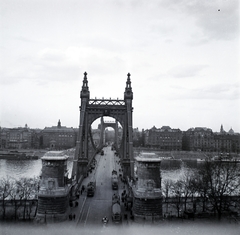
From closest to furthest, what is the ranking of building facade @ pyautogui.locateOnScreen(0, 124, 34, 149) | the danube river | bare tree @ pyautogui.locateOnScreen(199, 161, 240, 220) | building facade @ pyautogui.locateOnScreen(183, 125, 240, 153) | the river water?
bare tree @ pyautogui.locateOnScreen(199, 161, 240, 220)
the danube river
the river water
building facade @ pyautogui.locateOnScreen(183, 125, 240, 153)
building facade @ pyautogui.locateOnScreen(0, 124, 34, 149)

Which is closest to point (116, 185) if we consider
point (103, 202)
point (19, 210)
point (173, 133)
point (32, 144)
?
point (103, 202)

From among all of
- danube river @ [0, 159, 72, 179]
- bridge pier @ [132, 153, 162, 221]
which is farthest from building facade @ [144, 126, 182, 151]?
bridge pier @ [132, 153, 162, 221]

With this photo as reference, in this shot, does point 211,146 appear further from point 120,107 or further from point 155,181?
point 155,181

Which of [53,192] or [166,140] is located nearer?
[53,192]

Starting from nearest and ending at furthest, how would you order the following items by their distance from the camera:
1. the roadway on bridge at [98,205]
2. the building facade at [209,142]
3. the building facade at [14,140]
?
the roadway on bridge at [98,205] → the building facade at [209,142] → the building facade at [14,140]

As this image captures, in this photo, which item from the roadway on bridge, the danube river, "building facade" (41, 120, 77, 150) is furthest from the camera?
"building facade" (41, 120, 77, 150)

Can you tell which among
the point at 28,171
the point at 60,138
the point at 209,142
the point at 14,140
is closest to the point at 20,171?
the point at 28,171

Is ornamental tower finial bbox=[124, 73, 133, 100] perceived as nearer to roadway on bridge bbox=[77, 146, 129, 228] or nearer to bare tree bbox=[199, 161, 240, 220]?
roadway on bridge bbox=[77, 146, 129, 228]

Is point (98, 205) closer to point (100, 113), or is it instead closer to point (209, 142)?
point (100, 113)

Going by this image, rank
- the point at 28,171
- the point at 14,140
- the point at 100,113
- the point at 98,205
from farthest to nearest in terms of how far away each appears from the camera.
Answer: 1. the point at 14,140
2. the point at 28,171
3. the point at 100,113
4. the point at 98,205

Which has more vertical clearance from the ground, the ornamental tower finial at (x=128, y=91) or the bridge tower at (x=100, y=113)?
the ornamental tower finial at (x=128, y=91)

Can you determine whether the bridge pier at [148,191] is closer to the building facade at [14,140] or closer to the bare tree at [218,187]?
the bare tree at [218,187]

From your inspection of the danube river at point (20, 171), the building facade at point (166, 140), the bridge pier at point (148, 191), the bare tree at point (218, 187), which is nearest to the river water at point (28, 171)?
the danube river at point (20, 171)
